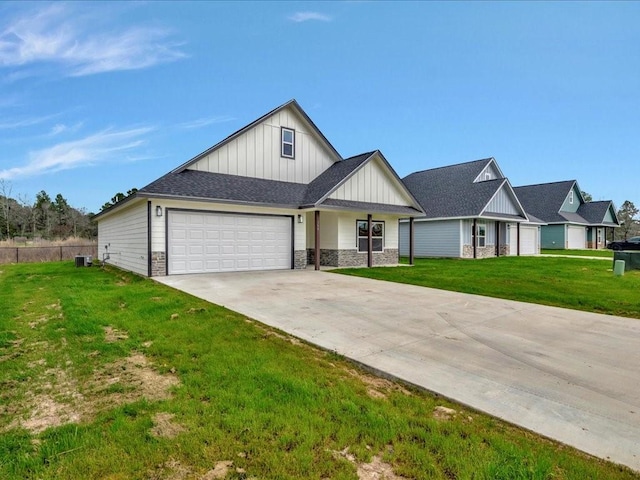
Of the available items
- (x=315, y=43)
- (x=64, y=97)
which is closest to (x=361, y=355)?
(x=315, y=43)

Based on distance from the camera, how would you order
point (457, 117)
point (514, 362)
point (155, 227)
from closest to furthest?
point (514, 362)
point (155, 227)
point (457, 117)

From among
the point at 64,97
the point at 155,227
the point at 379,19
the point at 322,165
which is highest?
the point at 379,19

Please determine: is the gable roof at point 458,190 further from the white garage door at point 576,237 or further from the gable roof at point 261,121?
the white garage door at point 576,237

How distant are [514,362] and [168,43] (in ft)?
57.5

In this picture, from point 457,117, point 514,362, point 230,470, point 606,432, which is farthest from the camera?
point 457,117

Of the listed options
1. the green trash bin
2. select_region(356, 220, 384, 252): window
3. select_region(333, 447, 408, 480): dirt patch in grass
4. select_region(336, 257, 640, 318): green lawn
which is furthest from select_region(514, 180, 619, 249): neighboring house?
select_region(333, 447, 408, 480): dirt patch in grass

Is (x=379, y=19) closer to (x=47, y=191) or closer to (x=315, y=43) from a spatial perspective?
(x=315, y=43)

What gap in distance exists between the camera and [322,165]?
18.5 metres

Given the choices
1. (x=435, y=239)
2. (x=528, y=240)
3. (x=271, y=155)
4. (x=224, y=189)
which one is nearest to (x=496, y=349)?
(x=224, y=189)

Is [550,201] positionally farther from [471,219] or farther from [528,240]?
[471,219]

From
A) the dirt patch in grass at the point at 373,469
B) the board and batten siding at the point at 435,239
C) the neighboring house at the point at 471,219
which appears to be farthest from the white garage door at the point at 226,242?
the board and batten siding at the point at 435,239

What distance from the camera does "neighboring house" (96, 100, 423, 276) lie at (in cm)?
1273

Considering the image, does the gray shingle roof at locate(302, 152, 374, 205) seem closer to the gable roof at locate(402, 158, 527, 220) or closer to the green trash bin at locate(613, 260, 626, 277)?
the gable roof at locate(402, 158, 527, 220)

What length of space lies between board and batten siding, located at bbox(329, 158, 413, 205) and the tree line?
36.9 meters
